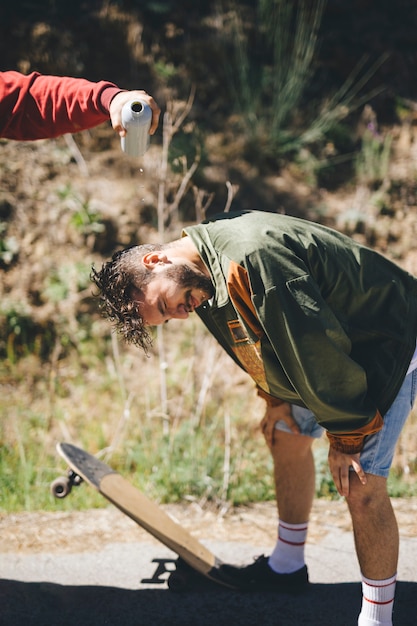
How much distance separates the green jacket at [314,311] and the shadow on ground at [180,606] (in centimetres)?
85

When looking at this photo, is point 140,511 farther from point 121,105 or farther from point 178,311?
point 121,105

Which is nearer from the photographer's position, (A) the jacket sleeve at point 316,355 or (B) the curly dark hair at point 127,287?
(A) the jacket sleeve at point 316,355

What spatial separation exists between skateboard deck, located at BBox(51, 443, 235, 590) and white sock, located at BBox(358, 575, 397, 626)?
65cm

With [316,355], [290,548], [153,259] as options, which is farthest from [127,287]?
[290,548]

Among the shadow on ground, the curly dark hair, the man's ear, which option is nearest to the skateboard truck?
the shadow on ground

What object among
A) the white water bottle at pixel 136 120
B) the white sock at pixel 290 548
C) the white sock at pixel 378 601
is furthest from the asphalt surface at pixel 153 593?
the white water bottle at pixel 136 120

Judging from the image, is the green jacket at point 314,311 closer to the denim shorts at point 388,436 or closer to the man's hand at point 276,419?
the denim shorts at point 388,436

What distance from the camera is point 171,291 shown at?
2039 mm

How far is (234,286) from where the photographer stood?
1.92 meters

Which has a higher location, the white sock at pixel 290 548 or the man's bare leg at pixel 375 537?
the man's bare leg at pixel 375 537

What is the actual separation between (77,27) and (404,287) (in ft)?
16.7

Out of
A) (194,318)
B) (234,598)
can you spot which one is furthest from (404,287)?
(194,318)

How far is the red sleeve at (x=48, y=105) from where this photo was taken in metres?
2.13

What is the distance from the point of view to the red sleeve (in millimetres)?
2133
